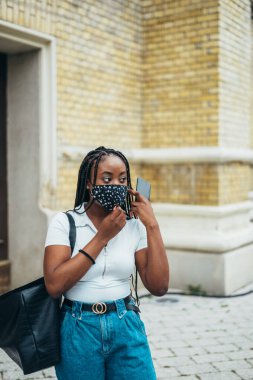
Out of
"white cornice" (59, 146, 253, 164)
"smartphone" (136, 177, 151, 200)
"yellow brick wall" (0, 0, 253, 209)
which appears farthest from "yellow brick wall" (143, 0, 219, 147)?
"smartphone" (136, 177, 151, 200)

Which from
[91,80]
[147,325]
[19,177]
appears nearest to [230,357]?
[147,325]

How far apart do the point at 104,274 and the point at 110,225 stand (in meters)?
0.25

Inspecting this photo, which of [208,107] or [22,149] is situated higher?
[208,107]

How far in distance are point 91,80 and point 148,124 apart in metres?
1.31

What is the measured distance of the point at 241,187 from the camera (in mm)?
7691

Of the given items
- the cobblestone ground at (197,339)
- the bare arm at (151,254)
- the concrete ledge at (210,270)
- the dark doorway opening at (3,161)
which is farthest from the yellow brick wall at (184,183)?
the bare arm at (151,254)

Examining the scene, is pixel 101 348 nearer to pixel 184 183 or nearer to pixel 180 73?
pixel 184 183

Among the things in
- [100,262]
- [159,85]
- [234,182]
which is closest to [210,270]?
[234,182]

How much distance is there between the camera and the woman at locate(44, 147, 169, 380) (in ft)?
7.41

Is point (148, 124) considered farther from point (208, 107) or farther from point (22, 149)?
point (22, 149)

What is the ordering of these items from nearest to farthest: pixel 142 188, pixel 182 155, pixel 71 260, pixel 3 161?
pixel 71 260 < pixel 142 188 < pixel 3 161 < pixel 182 155

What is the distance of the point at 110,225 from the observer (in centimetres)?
228

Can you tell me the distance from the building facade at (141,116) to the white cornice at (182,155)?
17 millimetres

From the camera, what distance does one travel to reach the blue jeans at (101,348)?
225 centimetres
